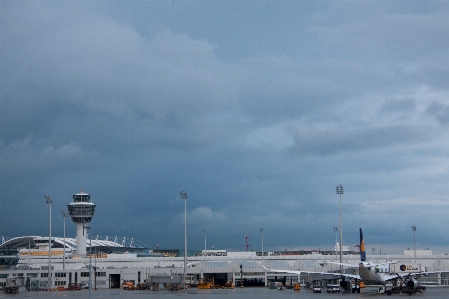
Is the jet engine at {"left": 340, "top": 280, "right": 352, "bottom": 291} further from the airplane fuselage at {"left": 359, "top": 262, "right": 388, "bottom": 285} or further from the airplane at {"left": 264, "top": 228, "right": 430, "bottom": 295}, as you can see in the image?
the airplane fuselage at {"left": 359, "top": 262, "right": 388, "bottom": 285}

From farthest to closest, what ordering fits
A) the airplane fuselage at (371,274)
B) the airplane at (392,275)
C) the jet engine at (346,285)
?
the jet engine at (346,285) → the airplane fuselage at (371,274) → the airplane at (392,275)

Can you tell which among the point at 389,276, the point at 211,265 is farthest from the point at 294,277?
the point at 389,276

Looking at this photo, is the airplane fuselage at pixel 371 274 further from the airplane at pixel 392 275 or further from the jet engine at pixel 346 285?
the jet engine at pixel 346 285

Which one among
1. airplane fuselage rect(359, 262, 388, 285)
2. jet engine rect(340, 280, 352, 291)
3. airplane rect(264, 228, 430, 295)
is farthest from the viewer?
jet engine rect(340, 280, 352, 291)

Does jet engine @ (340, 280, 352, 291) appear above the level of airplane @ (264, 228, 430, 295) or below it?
below

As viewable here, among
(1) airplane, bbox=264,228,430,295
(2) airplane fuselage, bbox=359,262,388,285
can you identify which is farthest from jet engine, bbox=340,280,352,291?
(2) airplane fuselage, bbox=359,262,388,285

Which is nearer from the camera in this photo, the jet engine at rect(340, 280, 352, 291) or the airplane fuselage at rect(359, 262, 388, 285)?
the airplane fuselage at rect(359, 262, 388, 285)

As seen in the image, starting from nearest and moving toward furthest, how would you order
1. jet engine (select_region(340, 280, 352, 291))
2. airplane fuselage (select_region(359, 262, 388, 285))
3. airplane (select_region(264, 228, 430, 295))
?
airplane (select_region(264, 228, 430, 295)) → airplane fuselage (select_region(359, 262, 388, 285)) → jet engine (select_region(340, 280, 352, 291))

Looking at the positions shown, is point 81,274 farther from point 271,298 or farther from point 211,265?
point 271,298

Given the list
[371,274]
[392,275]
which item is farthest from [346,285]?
[371,274]

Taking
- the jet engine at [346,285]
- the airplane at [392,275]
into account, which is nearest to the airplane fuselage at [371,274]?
the airplane at [392,275]

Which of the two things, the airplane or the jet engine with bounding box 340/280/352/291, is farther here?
the jet engine with bounding box 340/280/352/291

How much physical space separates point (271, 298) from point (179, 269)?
82946 mm

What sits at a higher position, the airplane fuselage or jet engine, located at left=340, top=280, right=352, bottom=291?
the airplane fuselage
